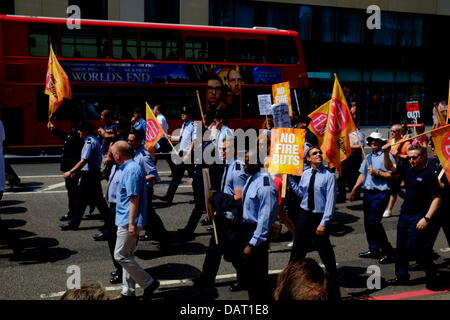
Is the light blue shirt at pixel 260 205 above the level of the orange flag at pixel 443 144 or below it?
below

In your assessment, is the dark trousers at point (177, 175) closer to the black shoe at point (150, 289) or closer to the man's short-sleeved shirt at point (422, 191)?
the black shoe at point (150, 289)

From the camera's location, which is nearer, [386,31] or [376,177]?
[376,177]

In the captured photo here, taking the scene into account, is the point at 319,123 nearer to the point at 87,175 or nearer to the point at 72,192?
the point at 87,175

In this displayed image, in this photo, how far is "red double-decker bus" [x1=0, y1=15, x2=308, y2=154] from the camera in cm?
1503

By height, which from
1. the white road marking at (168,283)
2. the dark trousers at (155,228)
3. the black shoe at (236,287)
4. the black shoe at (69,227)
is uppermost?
the dark trousers at (155,228)

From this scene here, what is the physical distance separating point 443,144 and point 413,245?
1.29m

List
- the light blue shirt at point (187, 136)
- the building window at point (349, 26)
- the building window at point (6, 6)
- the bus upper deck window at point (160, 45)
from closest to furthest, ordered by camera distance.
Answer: the light blue shirt at point (187, 136) < the bus upper deck window at point (160, 45) < the building window at point (6, 6) < the building window at point (349, 26)

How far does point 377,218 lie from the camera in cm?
671

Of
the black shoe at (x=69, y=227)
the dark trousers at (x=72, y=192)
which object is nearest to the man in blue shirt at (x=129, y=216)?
the black shoe at (x=69, y=227)

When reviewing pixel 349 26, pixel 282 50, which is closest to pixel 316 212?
pixel 282 50

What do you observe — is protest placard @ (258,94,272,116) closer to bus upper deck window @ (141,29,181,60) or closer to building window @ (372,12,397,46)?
bus upper deck window @ (141,29,181,60)

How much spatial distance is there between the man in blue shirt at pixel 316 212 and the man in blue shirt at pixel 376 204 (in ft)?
4.39

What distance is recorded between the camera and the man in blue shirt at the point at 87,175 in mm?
7966
